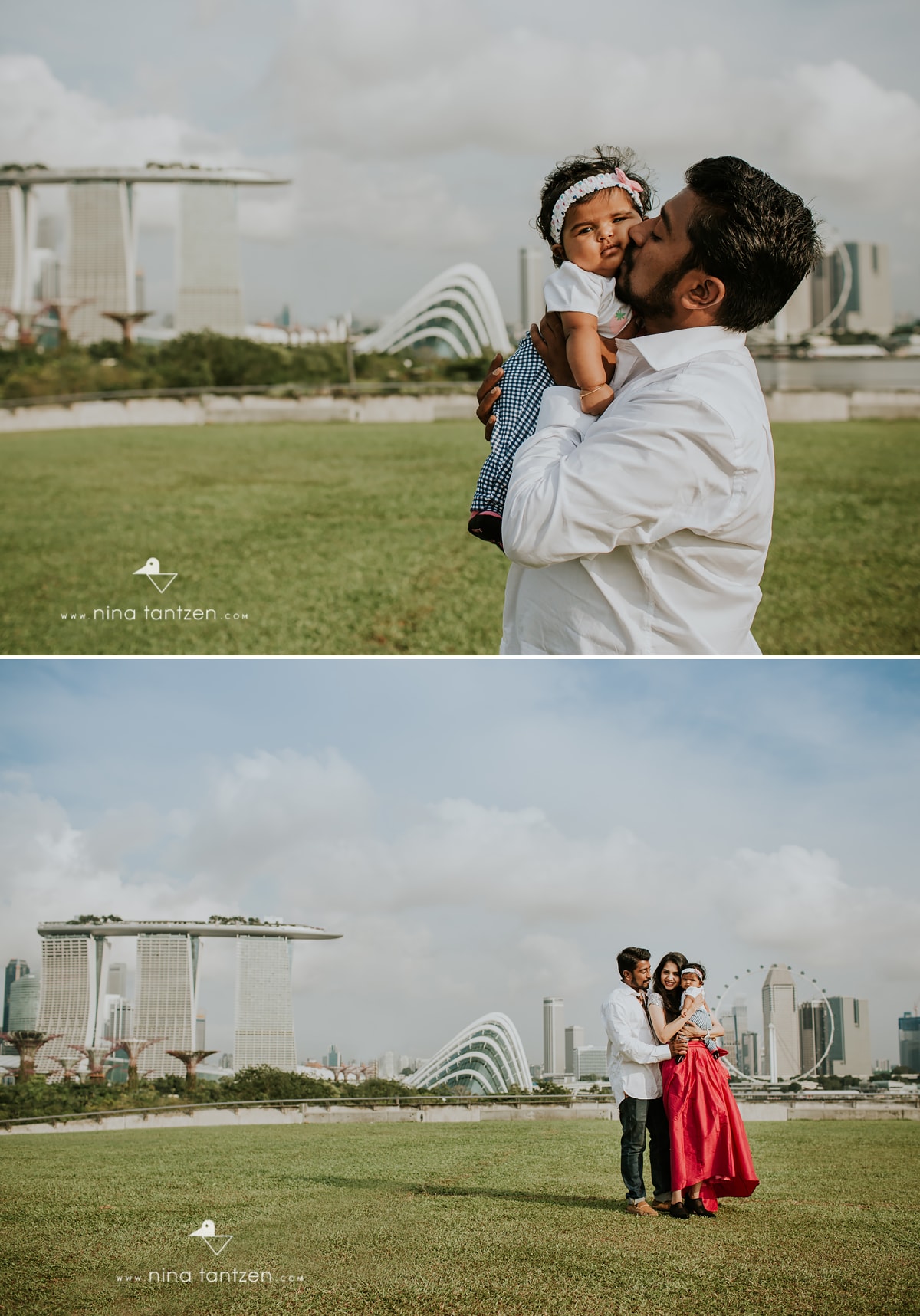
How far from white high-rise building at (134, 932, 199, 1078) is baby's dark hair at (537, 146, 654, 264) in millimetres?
1812

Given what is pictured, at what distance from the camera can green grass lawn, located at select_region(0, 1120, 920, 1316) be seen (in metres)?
1.96

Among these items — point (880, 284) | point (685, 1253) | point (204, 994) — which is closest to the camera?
point (685, 1253)

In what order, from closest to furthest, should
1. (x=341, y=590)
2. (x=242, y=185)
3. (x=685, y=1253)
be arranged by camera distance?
(x=685, y=1253) < (x=341, y=590) < (x=242, y=185)

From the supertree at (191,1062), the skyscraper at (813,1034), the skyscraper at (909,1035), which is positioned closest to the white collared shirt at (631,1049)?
the skyscraper at (813,1034)

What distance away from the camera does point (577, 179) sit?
142 cm

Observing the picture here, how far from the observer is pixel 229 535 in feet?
25.6

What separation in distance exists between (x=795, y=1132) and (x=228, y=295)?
12975 millimetres

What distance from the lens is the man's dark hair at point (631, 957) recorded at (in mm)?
2273

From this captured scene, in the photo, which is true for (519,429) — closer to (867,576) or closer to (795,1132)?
(795,1132)

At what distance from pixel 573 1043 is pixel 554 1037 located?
6 cm

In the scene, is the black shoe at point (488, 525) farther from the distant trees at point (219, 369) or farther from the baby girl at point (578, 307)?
the distant trees at point (219, 369)

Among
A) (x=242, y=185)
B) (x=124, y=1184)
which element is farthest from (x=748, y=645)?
(x=242, y=185)

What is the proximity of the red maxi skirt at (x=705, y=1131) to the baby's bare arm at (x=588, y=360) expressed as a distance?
1.42 metres

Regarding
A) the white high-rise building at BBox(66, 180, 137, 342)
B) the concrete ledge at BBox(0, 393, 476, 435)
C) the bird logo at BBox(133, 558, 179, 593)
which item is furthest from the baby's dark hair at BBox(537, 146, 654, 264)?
the white high-rise building at BBox(66, 180, 137, 342)
